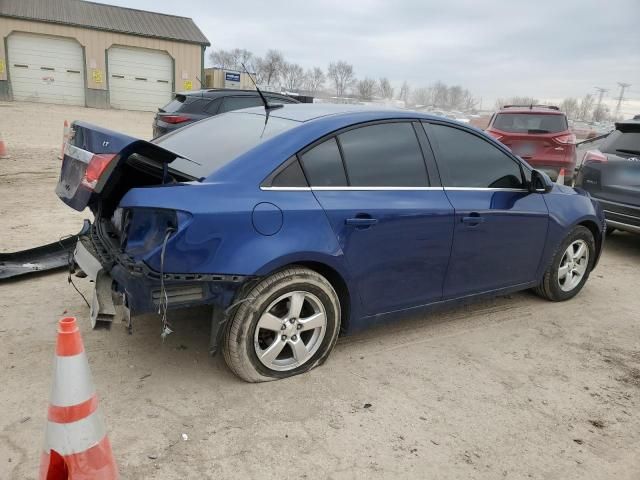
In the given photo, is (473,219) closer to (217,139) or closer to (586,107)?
(217,139)

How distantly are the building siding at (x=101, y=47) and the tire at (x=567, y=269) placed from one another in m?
30.3

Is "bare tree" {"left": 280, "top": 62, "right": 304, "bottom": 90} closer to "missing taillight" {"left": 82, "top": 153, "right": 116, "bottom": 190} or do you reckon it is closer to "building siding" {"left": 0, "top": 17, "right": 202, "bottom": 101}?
"building siding" {"left": 0, "top": 17, "right": 202, "bottom": 101}

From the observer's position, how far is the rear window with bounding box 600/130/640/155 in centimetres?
616

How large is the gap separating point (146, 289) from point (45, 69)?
106ft

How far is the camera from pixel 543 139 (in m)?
9.21

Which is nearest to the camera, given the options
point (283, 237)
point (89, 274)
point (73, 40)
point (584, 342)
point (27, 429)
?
point (27, 429)

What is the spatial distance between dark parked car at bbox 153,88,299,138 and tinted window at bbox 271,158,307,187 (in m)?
7.17

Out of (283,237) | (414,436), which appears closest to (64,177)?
(283,237)

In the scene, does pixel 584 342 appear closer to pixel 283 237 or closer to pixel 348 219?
pixel 348 219

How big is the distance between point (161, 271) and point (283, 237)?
658 millimetres

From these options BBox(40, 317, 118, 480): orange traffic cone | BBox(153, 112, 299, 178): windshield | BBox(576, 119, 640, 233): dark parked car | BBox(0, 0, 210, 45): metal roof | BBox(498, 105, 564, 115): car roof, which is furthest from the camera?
BBox(0, 0, 210, 45): metal roof

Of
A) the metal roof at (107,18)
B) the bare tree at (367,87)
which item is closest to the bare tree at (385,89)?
the bare tree at (367,87)

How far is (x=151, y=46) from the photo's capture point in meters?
31.8

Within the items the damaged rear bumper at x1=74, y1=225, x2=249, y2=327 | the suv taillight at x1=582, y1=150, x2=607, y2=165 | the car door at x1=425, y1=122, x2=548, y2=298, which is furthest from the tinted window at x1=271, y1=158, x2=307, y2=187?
the suv taillight at x1=582, y1=150, x2=607, y2=165
